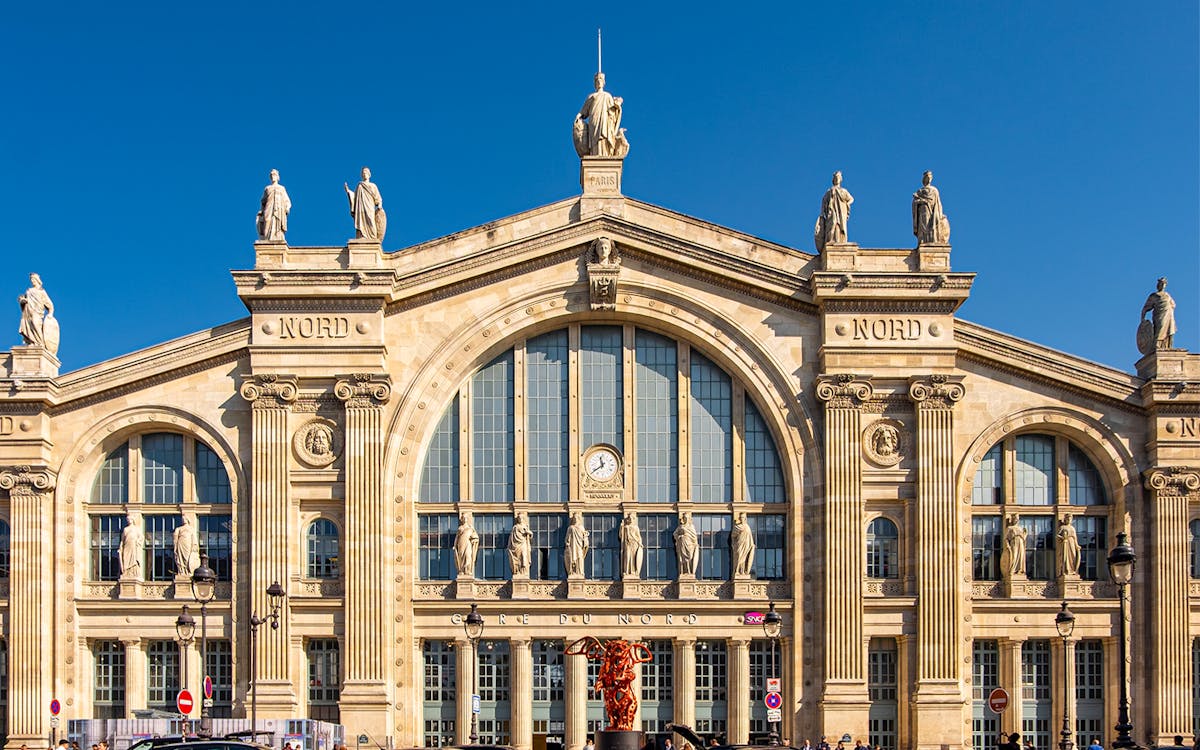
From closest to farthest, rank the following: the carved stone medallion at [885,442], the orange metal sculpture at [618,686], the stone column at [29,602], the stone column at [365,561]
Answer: the orange metal sculpture at [618,686]
the stone column at [365,561]
the stone column at [29,602]
the carved stone medallion at [885,442]

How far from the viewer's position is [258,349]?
52219 millimetres

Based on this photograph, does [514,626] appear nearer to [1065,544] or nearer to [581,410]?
[581,410]

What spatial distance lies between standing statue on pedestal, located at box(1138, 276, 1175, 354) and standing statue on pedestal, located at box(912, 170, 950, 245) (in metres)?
7.41

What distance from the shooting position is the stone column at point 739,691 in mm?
51875

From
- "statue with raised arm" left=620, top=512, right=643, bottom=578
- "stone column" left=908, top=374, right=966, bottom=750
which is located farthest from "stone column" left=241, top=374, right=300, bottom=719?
"stone column" left=908, top=374, right=966, bottom=750

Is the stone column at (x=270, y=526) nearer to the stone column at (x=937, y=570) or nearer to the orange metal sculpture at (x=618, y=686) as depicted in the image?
the orange metal sculpture at (x=618, y=686)

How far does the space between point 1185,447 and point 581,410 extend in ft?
65.8

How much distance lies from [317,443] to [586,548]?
9.51 meters

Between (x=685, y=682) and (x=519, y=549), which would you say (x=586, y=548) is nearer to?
(x=519, y=549)

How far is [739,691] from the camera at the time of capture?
5203 cm

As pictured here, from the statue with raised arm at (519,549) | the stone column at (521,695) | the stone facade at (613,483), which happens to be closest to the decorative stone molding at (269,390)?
the stone facade at (613,483)

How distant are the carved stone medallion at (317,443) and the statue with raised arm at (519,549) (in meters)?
6.38

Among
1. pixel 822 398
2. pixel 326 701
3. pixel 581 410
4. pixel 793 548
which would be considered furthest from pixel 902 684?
pixel 326 701

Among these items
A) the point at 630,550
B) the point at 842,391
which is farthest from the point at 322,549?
the point at 842,391
